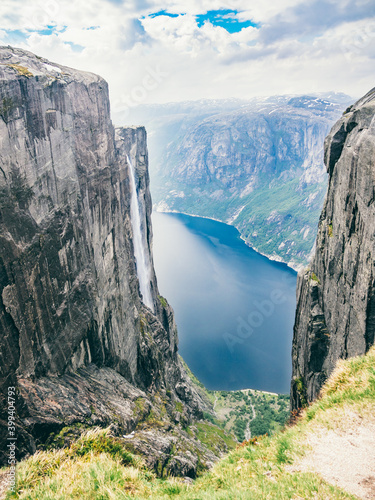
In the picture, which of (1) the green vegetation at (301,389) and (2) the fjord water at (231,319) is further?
(2) the fjord water at (231,319)

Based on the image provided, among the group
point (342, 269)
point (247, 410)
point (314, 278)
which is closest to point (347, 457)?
point (342, 269)

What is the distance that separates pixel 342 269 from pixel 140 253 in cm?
4688

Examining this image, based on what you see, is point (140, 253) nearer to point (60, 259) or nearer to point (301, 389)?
point (301, 389)

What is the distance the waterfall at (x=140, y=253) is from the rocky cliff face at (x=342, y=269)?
34.2 metres

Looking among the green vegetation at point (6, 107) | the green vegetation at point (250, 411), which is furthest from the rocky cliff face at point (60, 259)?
the green vegetation at point (250, 411)

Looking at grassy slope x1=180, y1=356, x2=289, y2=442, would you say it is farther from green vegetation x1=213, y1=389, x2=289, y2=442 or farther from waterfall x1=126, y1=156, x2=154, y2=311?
waterfall x1=126, y1=156, x2=154, y2=311

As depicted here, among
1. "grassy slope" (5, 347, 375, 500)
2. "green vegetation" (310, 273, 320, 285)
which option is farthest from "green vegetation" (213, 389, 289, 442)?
"grassy slope" (5, 347, 375, 500)

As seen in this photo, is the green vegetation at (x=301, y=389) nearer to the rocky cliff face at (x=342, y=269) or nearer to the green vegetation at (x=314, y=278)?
the rocky cliff face at (x=342, y=269)

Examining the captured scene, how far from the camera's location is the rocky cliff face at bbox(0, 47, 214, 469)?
19.6 meters

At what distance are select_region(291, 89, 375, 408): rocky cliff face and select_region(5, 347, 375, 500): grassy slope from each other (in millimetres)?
13609

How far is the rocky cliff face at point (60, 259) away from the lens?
19.6 metres

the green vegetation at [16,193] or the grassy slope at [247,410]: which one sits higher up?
the green vegetation at [16,193]

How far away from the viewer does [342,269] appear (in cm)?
3033

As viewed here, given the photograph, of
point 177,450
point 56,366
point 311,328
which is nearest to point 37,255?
point 56,366
